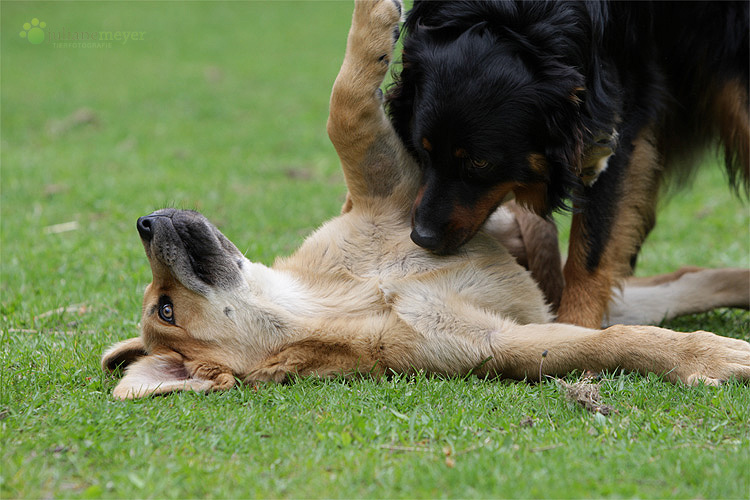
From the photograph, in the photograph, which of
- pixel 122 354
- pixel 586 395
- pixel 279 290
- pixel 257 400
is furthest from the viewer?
pixel 279 290

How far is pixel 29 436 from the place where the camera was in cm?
320

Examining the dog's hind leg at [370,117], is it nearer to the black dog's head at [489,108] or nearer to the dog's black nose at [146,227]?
the black dog's head at [489,108]

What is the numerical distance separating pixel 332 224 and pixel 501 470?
2.12 metres

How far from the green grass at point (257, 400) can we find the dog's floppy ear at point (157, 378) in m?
0.08

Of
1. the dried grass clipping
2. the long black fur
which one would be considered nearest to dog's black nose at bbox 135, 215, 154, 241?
the long black fur

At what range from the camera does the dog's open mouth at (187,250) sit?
396cm

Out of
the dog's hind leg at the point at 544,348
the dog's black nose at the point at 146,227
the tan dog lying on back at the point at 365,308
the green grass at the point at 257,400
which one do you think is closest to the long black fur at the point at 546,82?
the tan dog lying on back at the point at 365,308

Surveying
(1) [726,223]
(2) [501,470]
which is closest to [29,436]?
(2) [501,470]

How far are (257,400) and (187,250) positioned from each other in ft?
3.02

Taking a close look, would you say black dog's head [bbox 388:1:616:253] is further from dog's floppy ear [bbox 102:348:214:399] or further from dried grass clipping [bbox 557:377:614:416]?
dog's floppy ear [bbox 102:348:214:399]

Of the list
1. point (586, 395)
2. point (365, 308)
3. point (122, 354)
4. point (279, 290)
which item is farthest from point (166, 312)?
point (586, 395)

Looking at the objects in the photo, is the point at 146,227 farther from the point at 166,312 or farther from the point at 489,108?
the point at 489,108

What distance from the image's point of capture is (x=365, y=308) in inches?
162

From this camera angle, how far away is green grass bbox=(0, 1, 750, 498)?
9.30 feet
